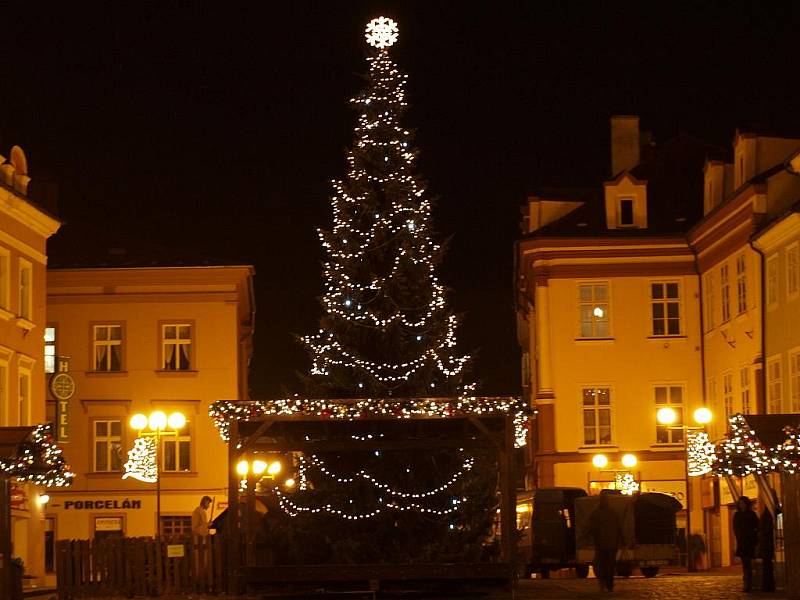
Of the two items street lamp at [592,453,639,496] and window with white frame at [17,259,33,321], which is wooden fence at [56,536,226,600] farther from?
street lamp at [592,453,639,496]

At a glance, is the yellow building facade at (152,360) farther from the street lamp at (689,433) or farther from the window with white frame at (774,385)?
the window with white frame at (774,385)

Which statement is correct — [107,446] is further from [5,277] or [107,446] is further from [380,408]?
[380,408]

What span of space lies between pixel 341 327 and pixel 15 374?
1951 centimetres

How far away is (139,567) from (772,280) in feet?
77.9

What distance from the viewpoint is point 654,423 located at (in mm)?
55812

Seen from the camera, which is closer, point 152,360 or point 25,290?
point 25,290

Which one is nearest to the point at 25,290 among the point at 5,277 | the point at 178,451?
the point at 5,277

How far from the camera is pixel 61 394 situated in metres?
53.7

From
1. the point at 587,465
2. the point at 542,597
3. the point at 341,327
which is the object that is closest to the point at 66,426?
the point at 587,465

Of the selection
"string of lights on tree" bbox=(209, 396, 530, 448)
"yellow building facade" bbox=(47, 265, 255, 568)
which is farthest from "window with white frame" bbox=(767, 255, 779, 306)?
"string of lights on tree" bbox=(209, 396, 530, 448)

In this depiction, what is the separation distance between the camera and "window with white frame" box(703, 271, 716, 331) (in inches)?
2152

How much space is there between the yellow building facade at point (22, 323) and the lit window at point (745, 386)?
→ 65.6ft

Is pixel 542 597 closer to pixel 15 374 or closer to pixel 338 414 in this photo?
pixel 338 414

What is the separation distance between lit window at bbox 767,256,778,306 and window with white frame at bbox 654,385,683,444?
893 cm
